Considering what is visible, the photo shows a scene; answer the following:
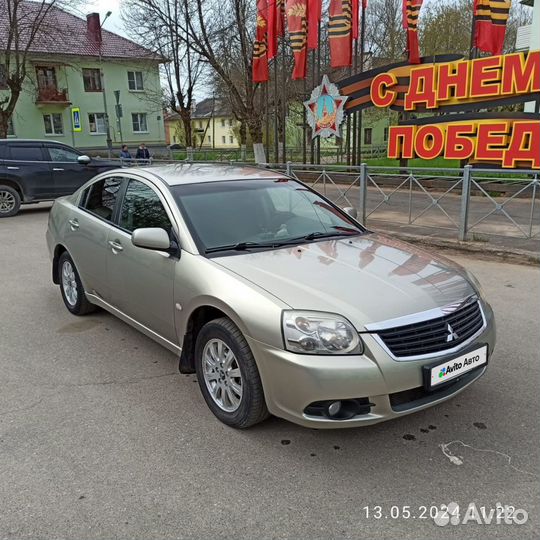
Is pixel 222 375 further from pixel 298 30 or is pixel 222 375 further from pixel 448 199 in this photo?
pixel 298 30

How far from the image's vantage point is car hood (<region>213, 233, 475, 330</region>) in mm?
2852

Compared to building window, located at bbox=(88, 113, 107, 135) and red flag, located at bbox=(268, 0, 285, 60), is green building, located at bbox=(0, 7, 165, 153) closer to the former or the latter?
building window, located at bbox=(88, 113, 107, 135)

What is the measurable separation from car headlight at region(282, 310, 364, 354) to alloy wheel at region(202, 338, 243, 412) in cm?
49

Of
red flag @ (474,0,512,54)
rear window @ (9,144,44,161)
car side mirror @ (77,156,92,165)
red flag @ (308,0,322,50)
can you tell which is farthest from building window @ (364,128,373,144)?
rear window @ (9,144,44,161)

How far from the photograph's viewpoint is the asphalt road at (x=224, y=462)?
8.05 ft

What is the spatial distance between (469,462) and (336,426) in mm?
796

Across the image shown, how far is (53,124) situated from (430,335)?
4431cm

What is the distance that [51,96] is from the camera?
39656mm

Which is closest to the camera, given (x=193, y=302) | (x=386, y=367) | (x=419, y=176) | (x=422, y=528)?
(x=422, y=528)

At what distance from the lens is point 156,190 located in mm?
4039

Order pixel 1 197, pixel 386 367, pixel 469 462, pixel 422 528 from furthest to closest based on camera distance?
pixel 1 197 → pixel 469 462 → pixel 386 367 → pixel 422 528

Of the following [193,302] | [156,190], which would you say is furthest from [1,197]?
[193,302]

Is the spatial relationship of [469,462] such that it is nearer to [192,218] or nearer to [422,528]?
[422,528]

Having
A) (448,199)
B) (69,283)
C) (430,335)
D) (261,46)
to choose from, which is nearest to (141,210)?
(69,283)
